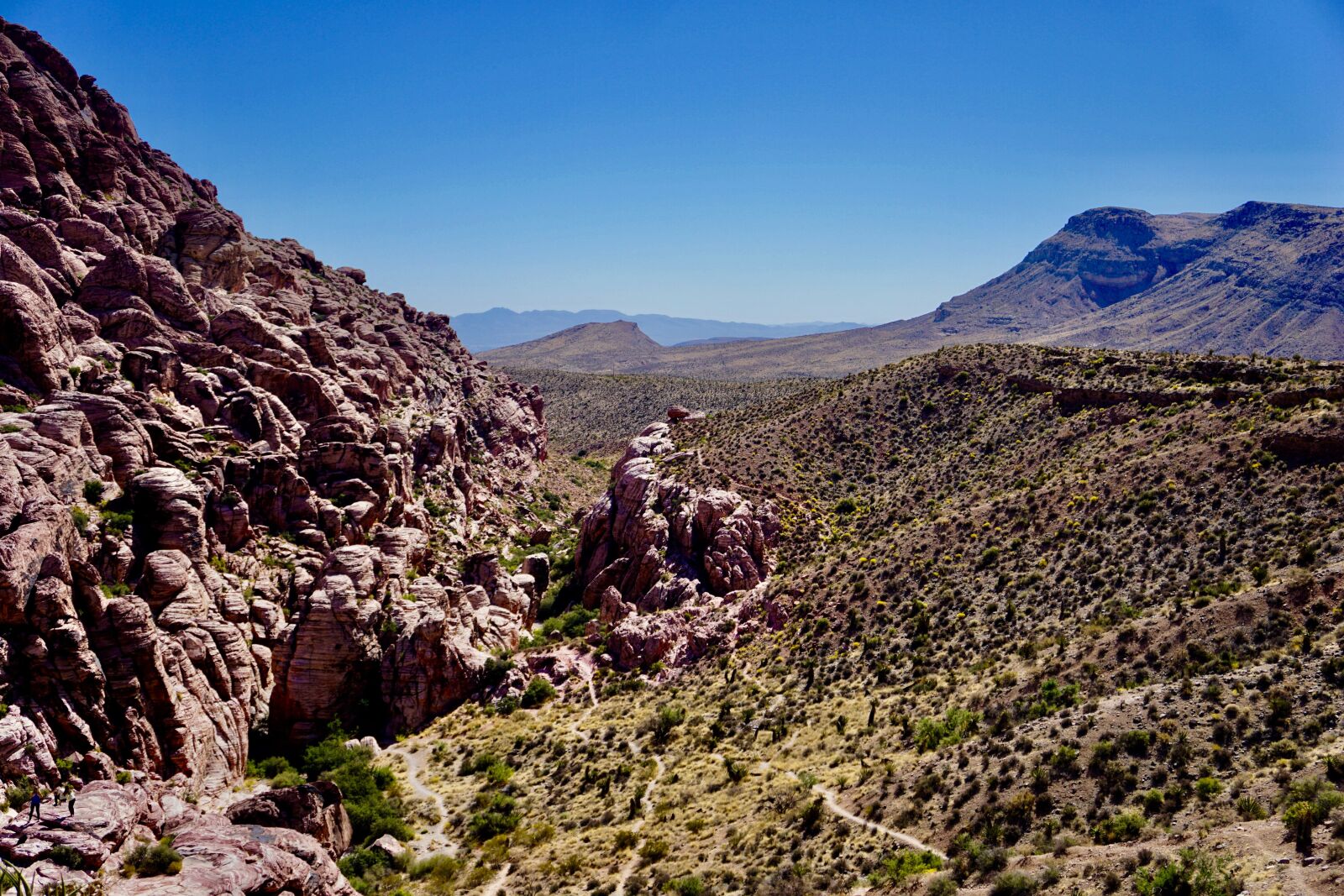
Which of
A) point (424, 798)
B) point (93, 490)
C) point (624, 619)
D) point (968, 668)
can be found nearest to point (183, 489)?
point (93, 490)

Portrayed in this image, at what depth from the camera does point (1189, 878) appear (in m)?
18.7

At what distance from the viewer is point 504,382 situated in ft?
366

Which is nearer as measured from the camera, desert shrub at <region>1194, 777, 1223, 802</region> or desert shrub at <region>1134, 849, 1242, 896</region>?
desert shrub at <region>1134, 849, 1242, 896</region>

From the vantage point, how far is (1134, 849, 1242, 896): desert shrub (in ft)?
59.7

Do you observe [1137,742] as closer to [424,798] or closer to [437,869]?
[437,869]

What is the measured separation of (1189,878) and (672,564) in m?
39.1

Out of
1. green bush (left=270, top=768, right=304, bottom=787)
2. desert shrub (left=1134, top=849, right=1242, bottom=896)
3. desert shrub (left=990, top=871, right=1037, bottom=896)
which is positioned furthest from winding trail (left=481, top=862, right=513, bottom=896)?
desert shrub (left=1134, top=849, right=1242, bottom=896)

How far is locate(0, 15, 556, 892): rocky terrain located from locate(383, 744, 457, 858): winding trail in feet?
9.17

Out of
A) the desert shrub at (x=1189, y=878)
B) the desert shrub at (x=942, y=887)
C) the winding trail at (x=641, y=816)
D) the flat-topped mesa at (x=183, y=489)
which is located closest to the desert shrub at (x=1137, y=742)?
the desert shrub at (x=1189, y=878)

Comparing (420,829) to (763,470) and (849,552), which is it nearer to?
(849,552)

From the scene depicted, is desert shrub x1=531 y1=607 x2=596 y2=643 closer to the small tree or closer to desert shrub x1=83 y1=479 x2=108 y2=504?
desert shrub x1=83 y1=479 x2=108 y2=504

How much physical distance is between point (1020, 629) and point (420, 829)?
31.0 m

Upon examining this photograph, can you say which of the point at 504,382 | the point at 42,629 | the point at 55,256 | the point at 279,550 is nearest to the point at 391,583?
the point at 279,550

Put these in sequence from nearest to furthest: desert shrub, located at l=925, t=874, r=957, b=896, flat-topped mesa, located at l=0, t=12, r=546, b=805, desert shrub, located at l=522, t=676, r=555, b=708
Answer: desert shrub, located at l=925, t=874, r=957, b=896, flat-topped mesa, located at l=0, t=12, r=546, b=805, desert shrub, located at l=522, t=676, r=555, b=708
